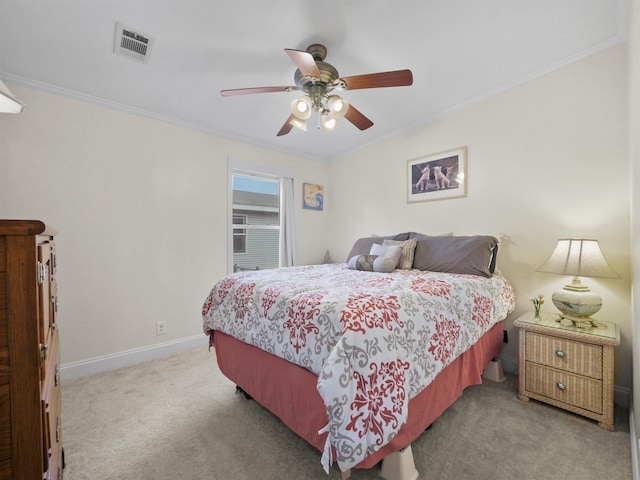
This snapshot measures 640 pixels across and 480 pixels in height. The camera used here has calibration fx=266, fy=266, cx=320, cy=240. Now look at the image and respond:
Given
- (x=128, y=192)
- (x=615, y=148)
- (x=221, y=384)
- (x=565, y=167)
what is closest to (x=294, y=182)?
(x=128, y=192)

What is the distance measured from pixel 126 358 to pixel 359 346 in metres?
2.56

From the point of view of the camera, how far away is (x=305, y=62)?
153 cm

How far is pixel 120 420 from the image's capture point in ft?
5.64

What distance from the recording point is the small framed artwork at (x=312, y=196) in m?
3.98

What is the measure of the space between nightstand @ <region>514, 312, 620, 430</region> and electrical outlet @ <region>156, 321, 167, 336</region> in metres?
3.15

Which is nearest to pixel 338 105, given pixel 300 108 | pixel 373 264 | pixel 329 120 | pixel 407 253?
pixel 329 120

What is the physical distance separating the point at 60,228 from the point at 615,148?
4316 millimetres

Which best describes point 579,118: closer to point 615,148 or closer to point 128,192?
point 615,148

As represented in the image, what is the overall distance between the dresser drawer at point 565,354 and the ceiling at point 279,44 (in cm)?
204

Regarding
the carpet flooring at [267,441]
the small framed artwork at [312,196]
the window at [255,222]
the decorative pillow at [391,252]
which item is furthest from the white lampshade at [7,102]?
the small framed artwork at [312,196]

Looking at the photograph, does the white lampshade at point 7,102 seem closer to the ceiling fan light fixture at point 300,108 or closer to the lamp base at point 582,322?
the ceiling fan light fixture at point 300,108

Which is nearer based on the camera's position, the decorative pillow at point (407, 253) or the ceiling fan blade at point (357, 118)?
the ceiling fan blade at point (357, 118)

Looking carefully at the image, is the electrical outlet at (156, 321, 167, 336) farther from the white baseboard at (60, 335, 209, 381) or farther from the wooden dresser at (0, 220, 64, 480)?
the wooden dresser at (0, 220, 64, 480)

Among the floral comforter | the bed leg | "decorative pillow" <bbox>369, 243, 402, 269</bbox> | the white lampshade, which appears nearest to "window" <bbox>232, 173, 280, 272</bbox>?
the floral comforter
